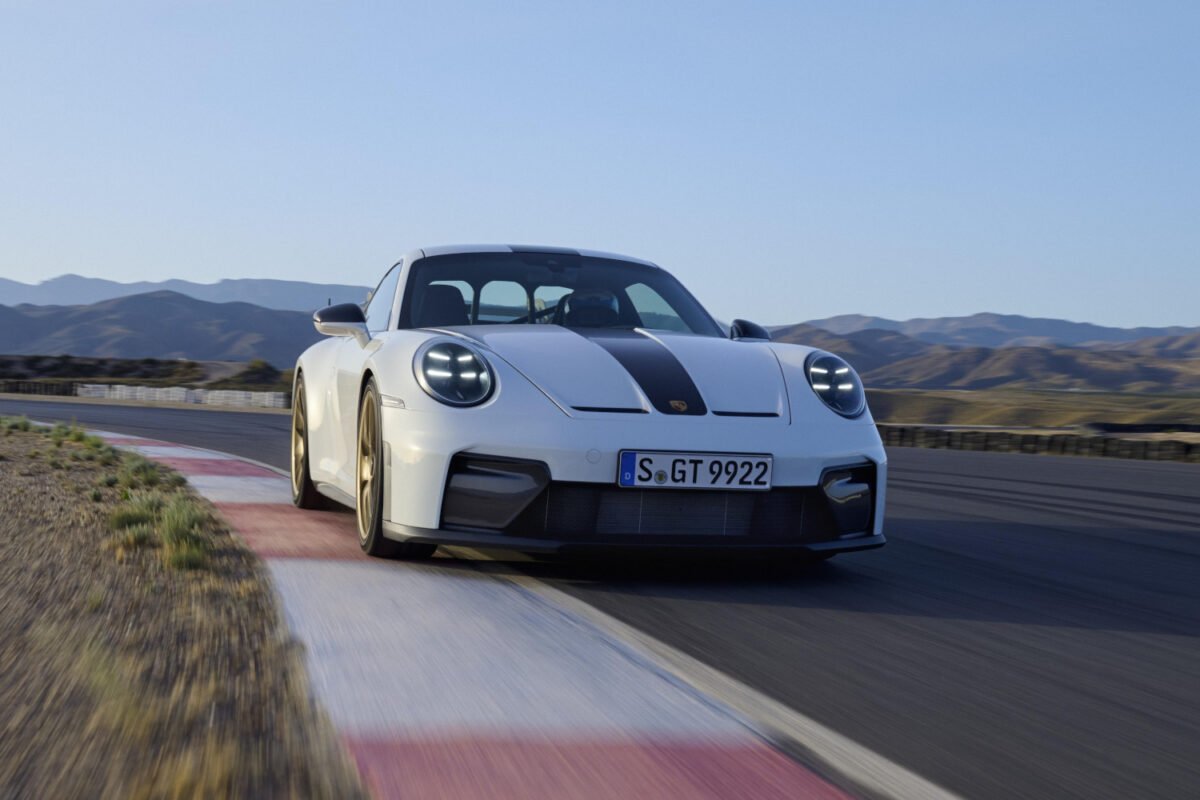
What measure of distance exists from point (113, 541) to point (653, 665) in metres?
2.75

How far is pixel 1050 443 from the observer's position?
790 inches

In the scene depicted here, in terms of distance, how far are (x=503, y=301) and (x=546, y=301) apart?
0.20m

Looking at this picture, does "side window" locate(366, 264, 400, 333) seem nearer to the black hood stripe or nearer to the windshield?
the windshield

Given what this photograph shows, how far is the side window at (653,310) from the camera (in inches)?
232

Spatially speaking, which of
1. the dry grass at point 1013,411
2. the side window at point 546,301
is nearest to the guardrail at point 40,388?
the side window at point 546,301

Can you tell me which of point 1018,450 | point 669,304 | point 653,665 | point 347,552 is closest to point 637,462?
point 653,665

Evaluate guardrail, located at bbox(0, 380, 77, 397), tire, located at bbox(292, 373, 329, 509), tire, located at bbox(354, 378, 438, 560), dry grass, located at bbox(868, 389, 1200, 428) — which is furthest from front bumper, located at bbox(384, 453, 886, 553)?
dry grass, located at bbox(868, 389, 1200, 428)

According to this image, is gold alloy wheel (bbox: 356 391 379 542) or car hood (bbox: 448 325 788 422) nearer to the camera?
car hood (bbox: 448 325 788 422)

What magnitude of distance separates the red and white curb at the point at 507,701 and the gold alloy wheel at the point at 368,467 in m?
0.32

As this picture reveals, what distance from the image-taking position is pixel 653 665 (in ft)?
10.8

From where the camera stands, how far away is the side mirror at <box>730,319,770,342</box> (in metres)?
5.93

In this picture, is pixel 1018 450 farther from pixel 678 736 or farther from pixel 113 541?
pixel 678 736

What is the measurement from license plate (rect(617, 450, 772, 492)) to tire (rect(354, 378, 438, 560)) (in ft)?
2.99

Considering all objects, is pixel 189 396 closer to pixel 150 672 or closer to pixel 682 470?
pixel 682 470
